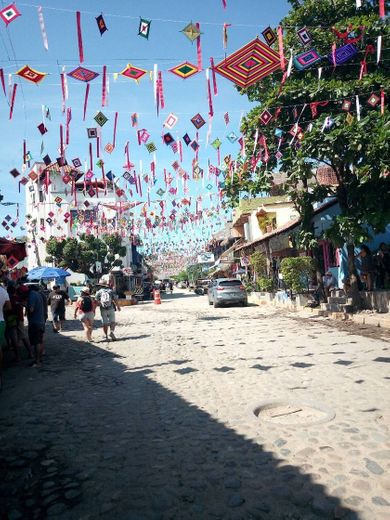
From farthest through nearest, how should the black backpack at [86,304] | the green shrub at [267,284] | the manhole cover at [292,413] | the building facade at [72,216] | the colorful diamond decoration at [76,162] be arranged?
the building facade at [72,216] → the green shrub at [267,284] → the colorful diamond decoration at [76,162] → the black backpack at [86,304] → the manhole cover at [292,413]

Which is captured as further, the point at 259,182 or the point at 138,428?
the point at 259,182

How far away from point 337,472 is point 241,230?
134 feet

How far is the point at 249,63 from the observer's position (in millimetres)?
9289

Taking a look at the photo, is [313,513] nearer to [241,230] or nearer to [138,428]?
[138,428]

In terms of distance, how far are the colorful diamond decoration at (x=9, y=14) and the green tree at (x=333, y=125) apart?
24.8 ft

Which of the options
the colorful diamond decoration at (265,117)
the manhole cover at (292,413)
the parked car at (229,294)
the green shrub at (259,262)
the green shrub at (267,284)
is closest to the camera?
the manhole cover at (292,413)

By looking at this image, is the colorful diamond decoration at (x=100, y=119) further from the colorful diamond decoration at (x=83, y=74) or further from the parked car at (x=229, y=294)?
the parked car at (x=229, y=294)

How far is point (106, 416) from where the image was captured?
17.6 ft

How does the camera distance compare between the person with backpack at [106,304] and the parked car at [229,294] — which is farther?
the parked car at [229,294]

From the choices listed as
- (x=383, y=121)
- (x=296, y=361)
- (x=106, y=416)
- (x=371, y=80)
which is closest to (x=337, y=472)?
(x=106, y=416)

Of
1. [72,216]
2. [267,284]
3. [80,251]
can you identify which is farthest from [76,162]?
[72,216]

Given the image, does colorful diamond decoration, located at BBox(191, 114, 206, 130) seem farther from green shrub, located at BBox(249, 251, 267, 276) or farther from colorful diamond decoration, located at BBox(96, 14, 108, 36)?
green shrub, located at BBox(249, 251, 267, 276)

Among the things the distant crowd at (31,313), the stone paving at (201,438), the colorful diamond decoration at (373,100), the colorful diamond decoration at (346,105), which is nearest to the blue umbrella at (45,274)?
the distant crowd at (31,313)

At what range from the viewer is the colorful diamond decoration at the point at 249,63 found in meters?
8.97
